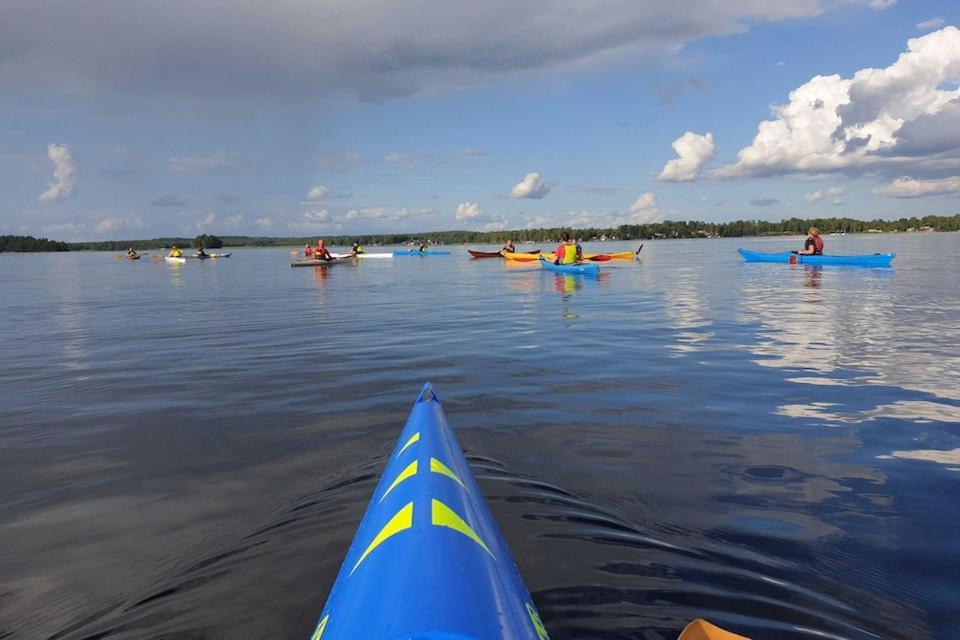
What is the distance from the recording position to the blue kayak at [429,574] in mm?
2061

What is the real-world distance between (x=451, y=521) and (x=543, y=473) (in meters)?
2.69

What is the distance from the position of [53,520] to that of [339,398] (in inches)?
154

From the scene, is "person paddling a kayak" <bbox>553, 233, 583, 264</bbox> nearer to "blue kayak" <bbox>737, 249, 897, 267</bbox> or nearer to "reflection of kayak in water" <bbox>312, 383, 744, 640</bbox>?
"blue kayak" <bbox>737, 249, 897, 267</bbox>

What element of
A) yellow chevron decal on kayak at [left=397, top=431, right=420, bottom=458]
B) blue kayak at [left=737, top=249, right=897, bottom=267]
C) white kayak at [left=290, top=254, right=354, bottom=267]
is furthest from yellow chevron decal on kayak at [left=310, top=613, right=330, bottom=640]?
white kayak at [left=290, top=254, right=354, bottom=267]

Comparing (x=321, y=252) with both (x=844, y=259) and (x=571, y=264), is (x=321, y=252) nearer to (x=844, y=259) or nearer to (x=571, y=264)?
(x=571, y=264)

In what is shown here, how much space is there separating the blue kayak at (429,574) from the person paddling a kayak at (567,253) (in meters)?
28.3

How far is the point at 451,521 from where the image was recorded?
111 inches

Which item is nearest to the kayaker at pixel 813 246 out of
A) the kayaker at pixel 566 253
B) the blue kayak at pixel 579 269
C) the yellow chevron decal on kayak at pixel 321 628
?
the blue kayak at pixel 579 269

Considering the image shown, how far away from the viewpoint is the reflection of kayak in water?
2.06 meters

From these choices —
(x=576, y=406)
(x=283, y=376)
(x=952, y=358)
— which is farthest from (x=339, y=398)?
(x=952, y=358)

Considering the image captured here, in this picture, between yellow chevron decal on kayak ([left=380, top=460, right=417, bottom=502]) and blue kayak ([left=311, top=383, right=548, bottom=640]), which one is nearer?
blue kayak ([left=311, top=383, right=548, bottom=640])

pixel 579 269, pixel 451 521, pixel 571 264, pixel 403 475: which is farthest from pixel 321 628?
pixel 571 264

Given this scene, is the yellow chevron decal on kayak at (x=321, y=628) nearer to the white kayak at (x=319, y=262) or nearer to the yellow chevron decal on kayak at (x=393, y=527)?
the yellow chevron decal on kayak at (x=393, y=527)

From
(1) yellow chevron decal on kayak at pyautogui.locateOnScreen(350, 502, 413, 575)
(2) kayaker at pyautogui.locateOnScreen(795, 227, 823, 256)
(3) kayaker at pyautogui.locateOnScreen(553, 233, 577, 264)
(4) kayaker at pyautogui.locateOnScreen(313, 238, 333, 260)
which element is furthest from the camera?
(4) kayaker at pyautogui.locateOnScreen(313, 238, 333, 260)
